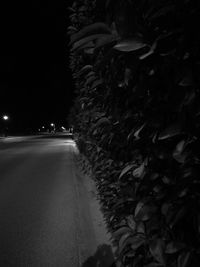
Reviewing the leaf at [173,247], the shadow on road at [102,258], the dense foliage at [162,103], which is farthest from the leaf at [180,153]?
the shadow on road at [102,258]

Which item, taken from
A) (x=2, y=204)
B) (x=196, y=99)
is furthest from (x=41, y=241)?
(x=196, y=99)

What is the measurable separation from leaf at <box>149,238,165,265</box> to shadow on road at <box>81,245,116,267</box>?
2575 mm

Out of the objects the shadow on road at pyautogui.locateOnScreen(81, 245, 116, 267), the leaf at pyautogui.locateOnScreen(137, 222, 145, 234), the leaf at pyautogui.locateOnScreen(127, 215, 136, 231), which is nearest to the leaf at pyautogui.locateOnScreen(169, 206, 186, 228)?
the leaf at pyautogui.locateOnScreen(137, 222, 145, 234)

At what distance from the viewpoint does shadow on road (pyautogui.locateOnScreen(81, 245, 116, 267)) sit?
4604 mm

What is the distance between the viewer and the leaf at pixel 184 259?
1.82 metres

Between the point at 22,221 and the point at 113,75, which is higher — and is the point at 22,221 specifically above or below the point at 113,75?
below

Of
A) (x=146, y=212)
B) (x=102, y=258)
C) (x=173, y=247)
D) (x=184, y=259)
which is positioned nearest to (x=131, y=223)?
(x=146, y=212)

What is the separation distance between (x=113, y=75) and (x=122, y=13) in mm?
582

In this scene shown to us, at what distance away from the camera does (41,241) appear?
5.82m

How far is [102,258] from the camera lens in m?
4.93

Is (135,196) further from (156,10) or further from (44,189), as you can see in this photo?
(44,189)

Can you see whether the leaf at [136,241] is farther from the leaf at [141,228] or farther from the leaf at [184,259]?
the leaf at [184,259]

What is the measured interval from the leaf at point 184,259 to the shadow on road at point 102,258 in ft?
9.22

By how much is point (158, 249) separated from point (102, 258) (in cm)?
306
